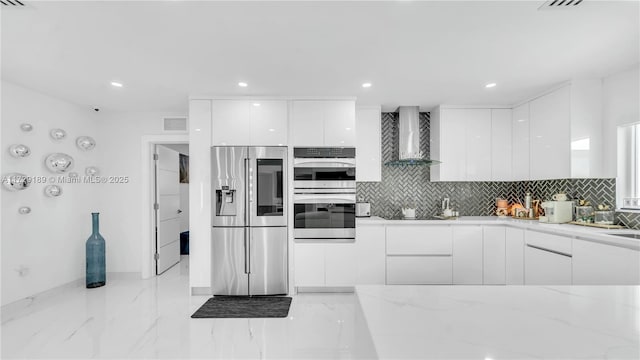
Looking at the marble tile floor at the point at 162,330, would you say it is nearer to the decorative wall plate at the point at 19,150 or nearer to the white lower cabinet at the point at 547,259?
the decorative wall plate at the point at 19,150

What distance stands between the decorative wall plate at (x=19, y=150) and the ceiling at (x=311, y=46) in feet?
2.15

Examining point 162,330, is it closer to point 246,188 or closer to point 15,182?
point 246,188

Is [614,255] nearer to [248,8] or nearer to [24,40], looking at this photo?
[248,8]

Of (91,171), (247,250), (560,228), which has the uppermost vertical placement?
(91,171)

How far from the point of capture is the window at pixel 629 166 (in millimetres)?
2953

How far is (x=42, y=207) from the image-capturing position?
3564 millimetres

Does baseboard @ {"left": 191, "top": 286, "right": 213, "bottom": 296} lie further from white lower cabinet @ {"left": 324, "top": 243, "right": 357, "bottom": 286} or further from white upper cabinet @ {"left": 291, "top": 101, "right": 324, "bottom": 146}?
white upper cabinet @ {"left": 291, "top": 101, "right": 324, "bottom": 146}

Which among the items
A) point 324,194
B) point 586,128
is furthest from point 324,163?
point 586,128

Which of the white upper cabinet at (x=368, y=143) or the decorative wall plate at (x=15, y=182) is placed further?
the white upper cabinet at (x=368, y=143)

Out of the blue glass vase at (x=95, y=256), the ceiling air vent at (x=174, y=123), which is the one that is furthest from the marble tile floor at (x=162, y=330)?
the ceiling air vent at (x=174, y=123)

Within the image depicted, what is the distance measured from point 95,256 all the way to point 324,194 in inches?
120

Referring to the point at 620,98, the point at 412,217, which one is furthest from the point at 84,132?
the point at 620,98

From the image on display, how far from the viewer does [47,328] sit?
2775mm

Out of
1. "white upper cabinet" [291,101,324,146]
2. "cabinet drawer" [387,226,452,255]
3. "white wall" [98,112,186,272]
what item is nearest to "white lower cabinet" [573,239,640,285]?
"cabinet drawer" [387,226,452,255]
